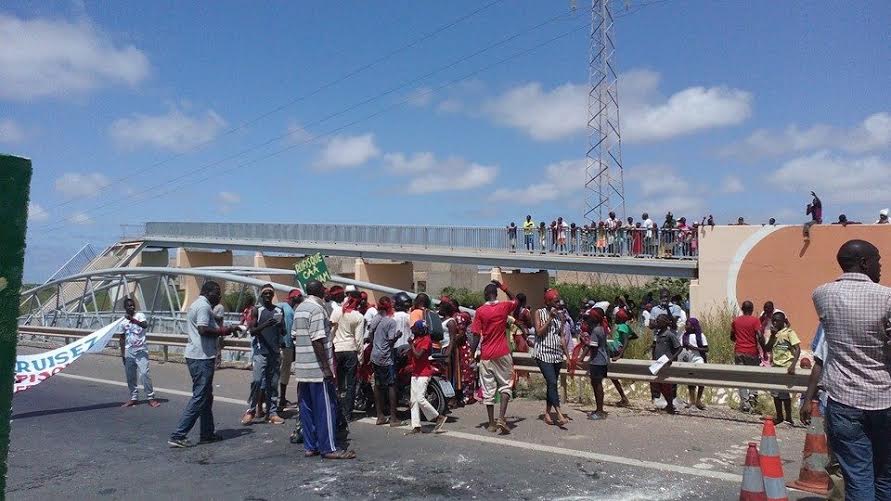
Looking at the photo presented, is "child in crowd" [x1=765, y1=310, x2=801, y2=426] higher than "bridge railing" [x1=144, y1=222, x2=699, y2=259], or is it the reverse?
"bridge railing" [x1=144, y1=222, x2=699, y2=259]

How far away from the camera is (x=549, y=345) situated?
916 cm

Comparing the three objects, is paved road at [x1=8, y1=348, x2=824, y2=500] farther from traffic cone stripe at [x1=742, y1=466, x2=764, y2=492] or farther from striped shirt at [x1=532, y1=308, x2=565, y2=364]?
traffic cone stripe at [x1=742, y1=466, x2=764, y2=492]

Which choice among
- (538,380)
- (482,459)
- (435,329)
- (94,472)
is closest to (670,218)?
(538,380)

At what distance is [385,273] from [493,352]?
101 feet

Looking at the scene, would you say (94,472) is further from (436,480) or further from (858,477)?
(858,477)

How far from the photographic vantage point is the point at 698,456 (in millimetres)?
7629

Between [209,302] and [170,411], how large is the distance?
9.21 feet

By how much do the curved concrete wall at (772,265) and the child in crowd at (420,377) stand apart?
15.4 meters

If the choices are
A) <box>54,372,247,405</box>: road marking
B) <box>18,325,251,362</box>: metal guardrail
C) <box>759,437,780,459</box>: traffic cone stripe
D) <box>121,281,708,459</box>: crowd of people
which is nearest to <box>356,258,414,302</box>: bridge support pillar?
<box>18,325,251,362</box>: metal guardrail

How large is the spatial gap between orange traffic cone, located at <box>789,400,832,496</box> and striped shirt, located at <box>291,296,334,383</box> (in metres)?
4.77

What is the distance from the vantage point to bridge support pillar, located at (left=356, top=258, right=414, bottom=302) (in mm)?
38812

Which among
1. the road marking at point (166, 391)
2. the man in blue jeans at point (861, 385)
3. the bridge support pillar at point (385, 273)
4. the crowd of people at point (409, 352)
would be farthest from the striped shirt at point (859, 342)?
the bridge support pillar at point (385, 273)

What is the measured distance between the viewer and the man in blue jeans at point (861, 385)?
4191mm

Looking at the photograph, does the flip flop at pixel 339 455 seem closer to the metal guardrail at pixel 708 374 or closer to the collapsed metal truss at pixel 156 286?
the metal guardrail at pixel 708 374
